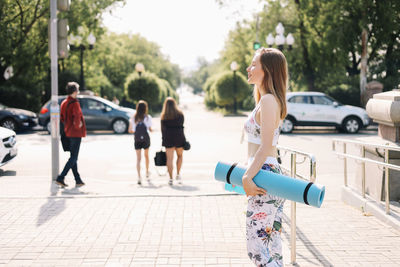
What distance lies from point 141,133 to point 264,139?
254 inches

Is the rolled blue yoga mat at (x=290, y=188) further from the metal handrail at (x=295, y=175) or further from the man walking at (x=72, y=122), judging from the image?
the man walking at (x=72, y=122)

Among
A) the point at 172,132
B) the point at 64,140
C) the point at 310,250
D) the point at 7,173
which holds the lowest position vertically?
the point at 310,250

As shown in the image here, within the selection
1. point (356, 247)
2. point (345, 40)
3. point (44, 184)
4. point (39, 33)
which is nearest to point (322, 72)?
point (345, 40)

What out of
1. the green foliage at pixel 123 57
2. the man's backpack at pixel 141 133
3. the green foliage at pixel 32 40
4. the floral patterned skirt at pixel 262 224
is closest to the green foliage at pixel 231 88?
the green foliage at pixel 123 57

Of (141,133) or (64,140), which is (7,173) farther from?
(141,133)

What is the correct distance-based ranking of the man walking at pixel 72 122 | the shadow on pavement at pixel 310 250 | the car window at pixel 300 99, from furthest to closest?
the car window at pixel 300 99 < the man walking at pixel 72 122 < the shadow on pavement at pixel 310 250

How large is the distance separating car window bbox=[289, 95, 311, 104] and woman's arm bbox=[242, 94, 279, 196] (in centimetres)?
1776

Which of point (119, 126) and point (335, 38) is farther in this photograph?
point (335, 38)

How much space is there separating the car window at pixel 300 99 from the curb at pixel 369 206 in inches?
536

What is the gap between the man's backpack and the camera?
9164 mm

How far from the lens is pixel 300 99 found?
20359 mm

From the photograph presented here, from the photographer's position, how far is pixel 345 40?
26281 mm

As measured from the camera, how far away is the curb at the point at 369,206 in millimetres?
5496

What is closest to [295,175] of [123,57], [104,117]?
[104,117]
